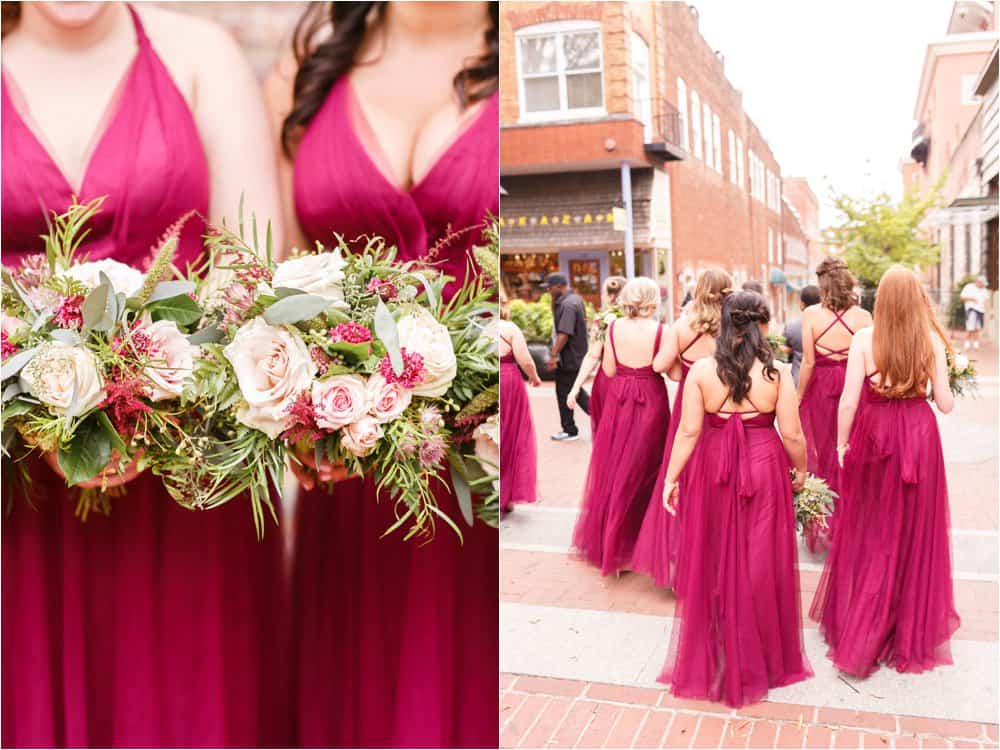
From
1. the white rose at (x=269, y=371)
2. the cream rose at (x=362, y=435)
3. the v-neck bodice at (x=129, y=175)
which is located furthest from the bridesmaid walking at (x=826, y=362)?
the v-neck bodice at (x=129, y=175)

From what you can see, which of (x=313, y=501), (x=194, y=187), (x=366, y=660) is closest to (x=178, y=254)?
(x=194, y=187)

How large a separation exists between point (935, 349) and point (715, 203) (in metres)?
0.63

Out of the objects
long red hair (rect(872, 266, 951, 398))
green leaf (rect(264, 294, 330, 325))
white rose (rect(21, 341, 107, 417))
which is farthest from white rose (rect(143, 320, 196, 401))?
long red hair (rect(872, 266, 951, 398))

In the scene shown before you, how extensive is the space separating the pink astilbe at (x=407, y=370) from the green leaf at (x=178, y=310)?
55cm

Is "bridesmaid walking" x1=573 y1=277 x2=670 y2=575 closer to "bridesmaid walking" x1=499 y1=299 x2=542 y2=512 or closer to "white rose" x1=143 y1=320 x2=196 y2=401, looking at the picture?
"bridesmaid walking" x1=499 y1=299 x2=542 y2=512

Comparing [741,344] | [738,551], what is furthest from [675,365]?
[738,551]

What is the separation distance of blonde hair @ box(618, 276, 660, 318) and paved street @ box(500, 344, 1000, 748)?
258 millimetres

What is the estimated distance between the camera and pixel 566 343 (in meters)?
1.98

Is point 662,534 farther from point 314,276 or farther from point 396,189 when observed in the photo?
point 314,276

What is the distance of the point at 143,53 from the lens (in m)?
2.55

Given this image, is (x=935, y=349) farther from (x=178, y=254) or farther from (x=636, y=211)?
(x=178, y=254)

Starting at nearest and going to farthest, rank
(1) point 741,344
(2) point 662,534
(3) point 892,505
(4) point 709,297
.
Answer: (4) point 709,297 → (1) point 741,344 → (3) point 892,505 → (2) point 662,534

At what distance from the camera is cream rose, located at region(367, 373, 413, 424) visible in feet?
5.33

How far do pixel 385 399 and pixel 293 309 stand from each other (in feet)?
0.82
